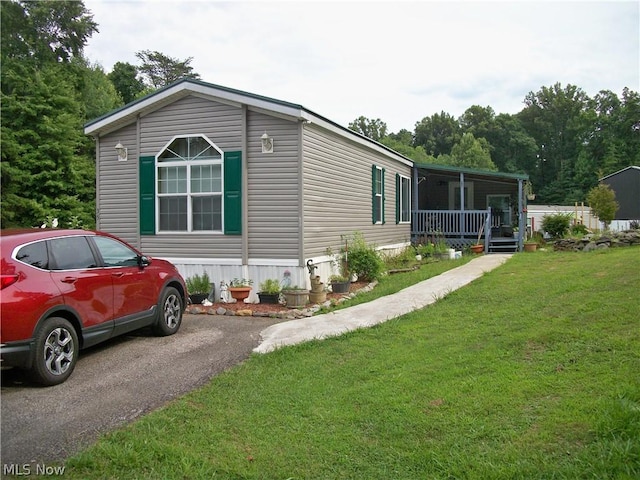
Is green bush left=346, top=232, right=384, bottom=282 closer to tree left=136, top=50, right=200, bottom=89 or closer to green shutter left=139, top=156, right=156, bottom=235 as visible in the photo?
green shutter left=139, top=156, right=156, bottom=235

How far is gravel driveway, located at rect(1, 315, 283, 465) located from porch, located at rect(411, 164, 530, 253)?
11682 mm

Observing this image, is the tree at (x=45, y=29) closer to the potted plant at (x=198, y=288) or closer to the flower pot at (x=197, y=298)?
the potted plant at (x=198, y=288)

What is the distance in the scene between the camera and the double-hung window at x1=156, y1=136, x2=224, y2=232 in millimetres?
9742

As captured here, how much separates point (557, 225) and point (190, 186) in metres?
15.0

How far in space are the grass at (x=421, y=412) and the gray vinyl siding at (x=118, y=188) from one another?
6.15 m

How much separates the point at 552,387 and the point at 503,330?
6.18 feet

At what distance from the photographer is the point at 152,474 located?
10.4 feet

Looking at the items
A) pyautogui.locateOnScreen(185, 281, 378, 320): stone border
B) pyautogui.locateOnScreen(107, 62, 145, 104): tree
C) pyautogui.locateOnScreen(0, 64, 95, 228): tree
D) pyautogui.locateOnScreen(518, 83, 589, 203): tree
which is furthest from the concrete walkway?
pyautogui.locateOnScreen(518, 83, 589, 203): tree

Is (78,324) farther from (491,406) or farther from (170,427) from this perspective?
(491,406)

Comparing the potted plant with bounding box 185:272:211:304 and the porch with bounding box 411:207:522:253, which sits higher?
the porch with bounding box 411:207:522:253

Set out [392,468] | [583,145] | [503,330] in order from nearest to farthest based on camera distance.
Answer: [392,468], [503,330], [583,145]

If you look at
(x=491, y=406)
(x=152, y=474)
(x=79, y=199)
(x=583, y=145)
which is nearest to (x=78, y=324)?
(x=152, y=474)

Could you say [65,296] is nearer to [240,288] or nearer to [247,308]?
[247,308]

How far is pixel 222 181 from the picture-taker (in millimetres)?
9617
